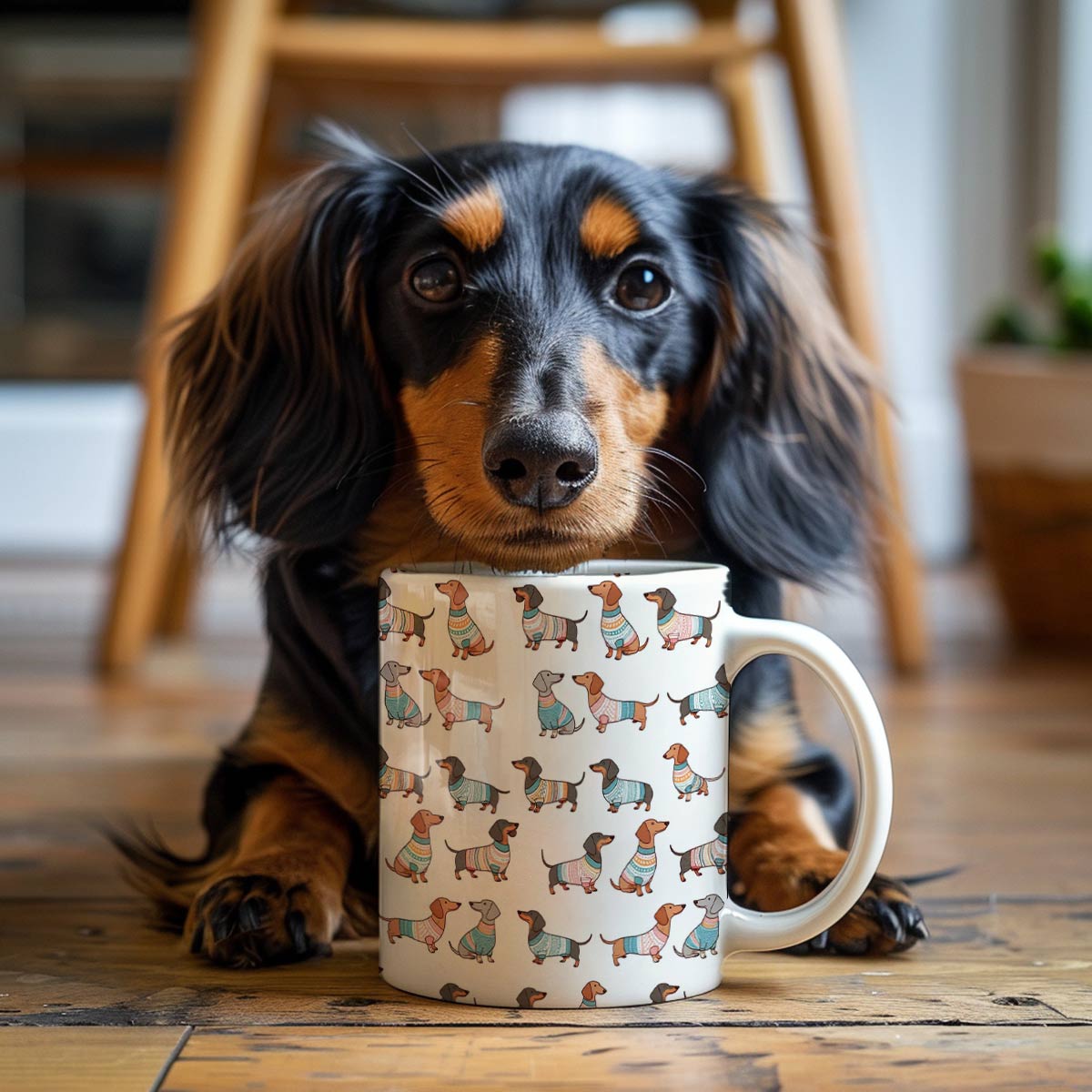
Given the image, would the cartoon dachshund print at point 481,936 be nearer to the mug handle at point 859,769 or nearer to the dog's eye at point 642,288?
the mug handle at point 859,769

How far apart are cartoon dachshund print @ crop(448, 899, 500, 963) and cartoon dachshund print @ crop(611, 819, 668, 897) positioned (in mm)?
59

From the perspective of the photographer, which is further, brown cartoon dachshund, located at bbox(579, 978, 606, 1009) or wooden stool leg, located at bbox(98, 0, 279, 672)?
wooden stool leg, located at bbox(98, 0, 279, 672)

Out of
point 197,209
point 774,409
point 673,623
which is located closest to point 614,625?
point 673,623

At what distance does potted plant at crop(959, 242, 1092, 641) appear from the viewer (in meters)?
1.97

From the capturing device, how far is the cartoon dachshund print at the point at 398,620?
701mm

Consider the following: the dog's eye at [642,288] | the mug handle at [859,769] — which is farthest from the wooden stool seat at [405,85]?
the mug handle at [859,769]

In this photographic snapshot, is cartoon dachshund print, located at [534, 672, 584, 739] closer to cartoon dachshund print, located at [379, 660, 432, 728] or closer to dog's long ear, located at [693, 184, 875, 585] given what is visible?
cartoon dachshund print, located at [379, 660, 432, 728]

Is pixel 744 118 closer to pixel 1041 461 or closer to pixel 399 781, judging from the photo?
pixel 1041 461

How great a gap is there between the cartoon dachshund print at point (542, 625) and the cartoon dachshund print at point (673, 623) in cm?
4

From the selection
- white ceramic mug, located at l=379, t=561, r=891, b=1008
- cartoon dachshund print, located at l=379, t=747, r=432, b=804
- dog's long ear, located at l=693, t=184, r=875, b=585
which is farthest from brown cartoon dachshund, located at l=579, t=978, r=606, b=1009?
dog's long ear, located at l=693, t=184, r=875, b=585

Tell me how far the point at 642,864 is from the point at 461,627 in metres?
0.14

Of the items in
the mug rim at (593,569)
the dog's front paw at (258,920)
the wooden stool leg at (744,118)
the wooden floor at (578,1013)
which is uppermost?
the wooden stool leg at (744,118)

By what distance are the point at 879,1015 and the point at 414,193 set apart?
605 mm

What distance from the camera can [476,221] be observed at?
924 millimetres
